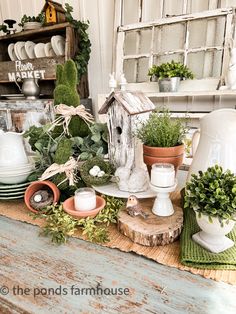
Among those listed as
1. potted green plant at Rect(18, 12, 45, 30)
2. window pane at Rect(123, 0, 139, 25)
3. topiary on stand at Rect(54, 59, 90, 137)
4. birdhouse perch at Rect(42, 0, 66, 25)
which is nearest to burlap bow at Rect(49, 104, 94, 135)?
topiary on stand at Rect(54, 59, 90, 137)

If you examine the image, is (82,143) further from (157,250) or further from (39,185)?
(157,250)

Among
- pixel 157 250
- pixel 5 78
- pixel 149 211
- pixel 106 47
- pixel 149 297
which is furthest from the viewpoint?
pixel 5 78

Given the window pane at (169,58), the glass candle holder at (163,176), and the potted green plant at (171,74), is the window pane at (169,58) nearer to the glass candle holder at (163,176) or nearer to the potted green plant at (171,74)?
the potted green plant at (171,74)

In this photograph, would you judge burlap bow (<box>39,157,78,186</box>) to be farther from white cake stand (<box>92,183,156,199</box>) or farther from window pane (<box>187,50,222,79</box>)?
window pane (<box>187,50,222,79</box>)

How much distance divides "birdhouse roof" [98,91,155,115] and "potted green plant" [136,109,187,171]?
57mm

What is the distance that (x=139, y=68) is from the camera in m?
1.93

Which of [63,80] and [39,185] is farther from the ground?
[63,80]

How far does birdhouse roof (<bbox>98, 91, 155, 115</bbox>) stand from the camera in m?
0.70

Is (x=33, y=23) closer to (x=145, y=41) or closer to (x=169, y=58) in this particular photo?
(x=145, y=41)

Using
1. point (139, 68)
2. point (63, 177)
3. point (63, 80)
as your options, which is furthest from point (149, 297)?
point (139, 68)

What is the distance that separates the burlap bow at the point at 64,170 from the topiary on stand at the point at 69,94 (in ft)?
0.47

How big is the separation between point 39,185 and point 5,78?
2.09 metres

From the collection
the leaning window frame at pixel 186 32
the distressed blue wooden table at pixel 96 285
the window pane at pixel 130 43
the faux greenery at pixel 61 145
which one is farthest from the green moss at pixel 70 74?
the window pane at pixel 130 43

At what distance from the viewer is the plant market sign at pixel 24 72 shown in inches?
86.0
